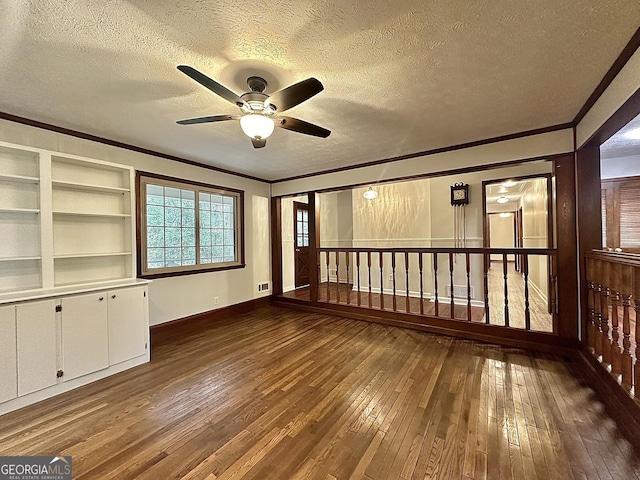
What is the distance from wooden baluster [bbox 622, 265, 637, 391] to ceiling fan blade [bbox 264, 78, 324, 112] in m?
2.38

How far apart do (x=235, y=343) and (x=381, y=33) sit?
3335 millimetres

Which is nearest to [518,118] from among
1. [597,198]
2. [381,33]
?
[597,198]

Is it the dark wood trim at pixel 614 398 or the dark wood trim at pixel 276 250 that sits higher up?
the dark wood trim at pixel 276 250

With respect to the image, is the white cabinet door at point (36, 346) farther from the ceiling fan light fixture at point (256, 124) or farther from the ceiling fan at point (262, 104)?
the ceiling fan light fixture at point (256, 124)

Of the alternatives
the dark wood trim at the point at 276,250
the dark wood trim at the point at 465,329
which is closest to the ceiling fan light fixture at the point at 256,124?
the dark wood trim at the point at 465,329

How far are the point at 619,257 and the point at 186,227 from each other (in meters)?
4.60

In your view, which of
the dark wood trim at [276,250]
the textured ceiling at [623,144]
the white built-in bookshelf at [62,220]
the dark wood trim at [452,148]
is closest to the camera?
the white built-in bookshelf at [62,220]

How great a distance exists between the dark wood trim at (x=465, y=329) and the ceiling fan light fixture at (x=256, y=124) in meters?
3.16

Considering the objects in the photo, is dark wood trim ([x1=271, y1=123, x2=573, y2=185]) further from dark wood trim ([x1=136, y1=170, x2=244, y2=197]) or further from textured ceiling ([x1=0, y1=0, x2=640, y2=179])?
dark wood trim ([x1=136, y1=170, x2=244, y2=197])

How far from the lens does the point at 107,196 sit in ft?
10.5

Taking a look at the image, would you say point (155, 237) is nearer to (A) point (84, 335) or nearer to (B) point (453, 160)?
(A) point (84, 335)

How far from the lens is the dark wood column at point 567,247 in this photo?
2865 mm

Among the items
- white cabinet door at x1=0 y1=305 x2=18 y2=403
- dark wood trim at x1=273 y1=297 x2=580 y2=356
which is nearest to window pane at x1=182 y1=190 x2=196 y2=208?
white cabinet door at x1=0 y1=305 x2=18 y2=403

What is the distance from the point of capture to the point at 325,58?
179cm
